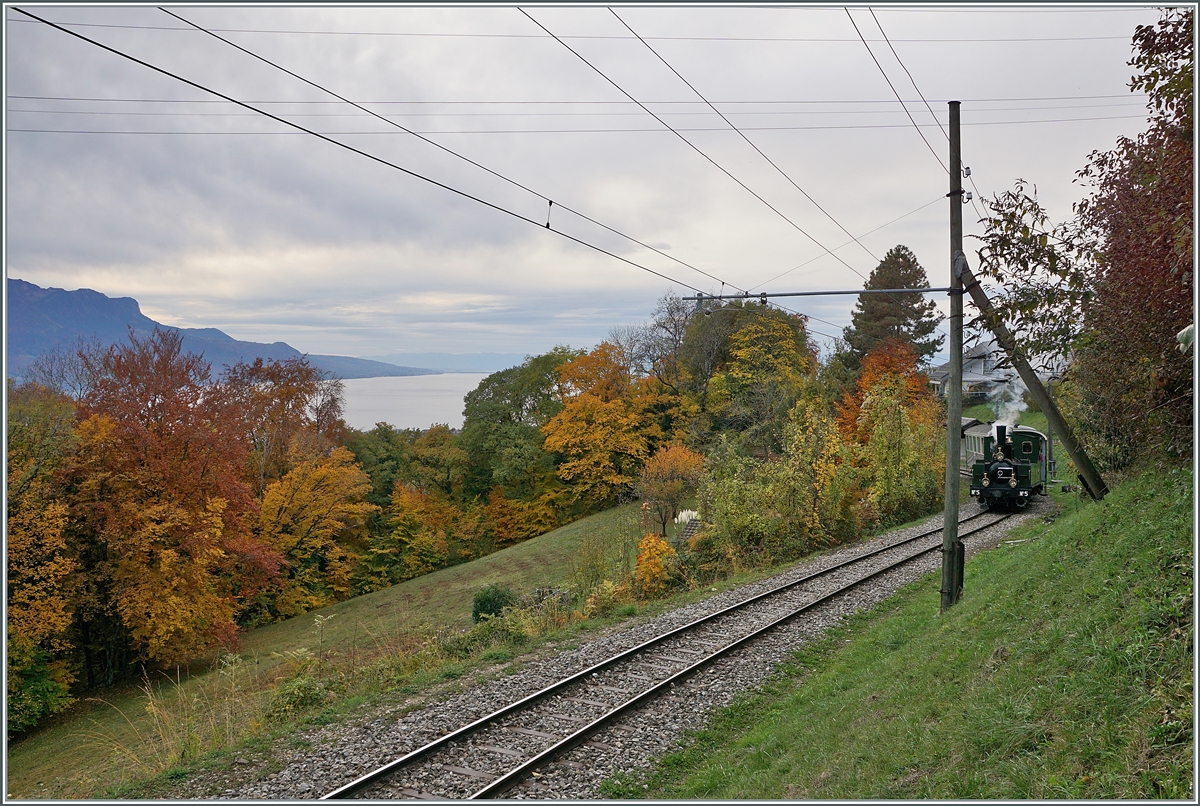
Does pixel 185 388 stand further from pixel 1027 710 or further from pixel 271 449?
pixel 1027 710

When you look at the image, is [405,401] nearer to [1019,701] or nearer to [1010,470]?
[1010,470]

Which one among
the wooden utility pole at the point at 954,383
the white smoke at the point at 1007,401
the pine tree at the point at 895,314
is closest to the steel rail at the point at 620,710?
the wooden utility pole at the point at 954,383

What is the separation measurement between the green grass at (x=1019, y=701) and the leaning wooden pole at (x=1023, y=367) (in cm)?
158

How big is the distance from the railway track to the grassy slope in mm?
3635

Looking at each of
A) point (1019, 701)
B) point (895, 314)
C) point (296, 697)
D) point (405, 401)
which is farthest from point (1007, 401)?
point (296, 697)

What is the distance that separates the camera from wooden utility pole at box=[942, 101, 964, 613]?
10.8 meters

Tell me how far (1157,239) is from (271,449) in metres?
35.1

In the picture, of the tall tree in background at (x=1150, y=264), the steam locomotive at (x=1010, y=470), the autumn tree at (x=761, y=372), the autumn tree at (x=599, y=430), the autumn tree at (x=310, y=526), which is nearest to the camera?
the tall tree in background at (x=1150, y=264)

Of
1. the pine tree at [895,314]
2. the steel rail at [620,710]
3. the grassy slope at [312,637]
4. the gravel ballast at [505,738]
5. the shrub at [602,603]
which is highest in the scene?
the pine tree at [895,314]

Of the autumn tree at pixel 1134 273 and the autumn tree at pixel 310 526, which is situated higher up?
the autumn tree at pixel 1134 273

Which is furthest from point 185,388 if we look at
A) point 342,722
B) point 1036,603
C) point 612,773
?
point 1036,603

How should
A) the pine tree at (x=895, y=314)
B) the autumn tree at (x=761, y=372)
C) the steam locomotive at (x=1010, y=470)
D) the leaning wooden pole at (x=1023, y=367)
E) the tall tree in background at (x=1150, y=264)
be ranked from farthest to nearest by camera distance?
the pine tree at (x=895, y=314)
the autumn tree at (x=761, y=372)
the steam locomotive at (x=1010, y=470)
the leaning wooden pole at (x=1023, y=367)
the tall tree in background at (x=1150, y=264)

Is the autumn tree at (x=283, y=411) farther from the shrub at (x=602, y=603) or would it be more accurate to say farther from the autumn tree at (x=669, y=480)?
the shrub at (x=602, y=603)

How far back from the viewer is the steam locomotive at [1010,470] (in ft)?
77.4
